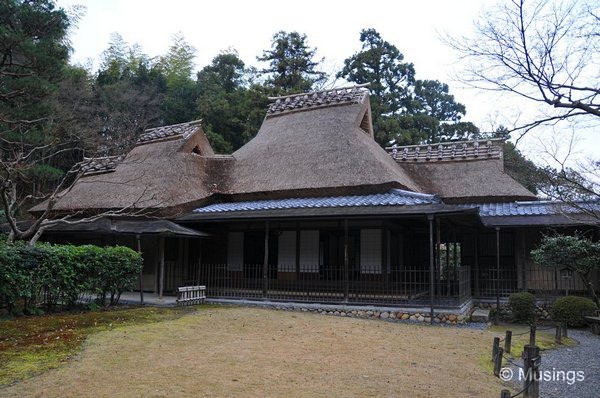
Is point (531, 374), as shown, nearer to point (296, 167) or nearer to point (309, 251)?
point (309, 251)

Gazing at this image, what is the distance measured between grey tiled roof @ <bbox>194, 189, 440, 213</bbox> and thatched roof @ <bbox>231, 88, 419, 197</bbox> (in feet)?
1.26

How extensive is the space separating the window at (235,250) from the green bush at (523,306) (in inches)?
345

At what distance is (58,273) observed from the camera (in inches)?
407

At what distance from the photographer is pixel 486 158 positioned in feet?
61.7

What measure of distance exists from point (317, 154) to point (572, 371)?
11.0 meters

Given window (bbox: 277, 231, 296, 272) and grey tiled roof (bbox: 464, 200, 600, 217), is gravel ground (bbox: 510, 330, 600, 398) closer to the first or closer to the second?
grey tiled roof (bbox: 464, 200, 600, 217)

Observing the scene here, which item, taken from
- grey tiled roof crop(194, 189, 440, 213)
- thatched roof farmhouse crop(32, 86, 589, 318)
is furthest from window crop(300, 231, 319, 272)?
grey tiled roof crop(194, 189, 440, 213)

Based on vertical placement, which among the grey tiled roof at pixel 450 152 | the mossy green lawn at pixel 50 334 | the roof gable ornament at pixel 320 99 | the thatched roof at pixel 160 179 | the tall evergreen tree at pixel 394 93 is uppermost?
the tall evergreen tree at pixel 394 93

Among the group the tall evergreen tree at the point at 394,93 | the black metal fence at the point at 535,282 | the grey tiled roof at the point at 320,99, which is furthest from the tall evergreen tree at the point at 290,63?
the black metal fence at the point at 535,282

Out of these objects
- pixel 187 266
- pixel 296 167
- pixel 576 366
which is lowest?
pixel 576 366

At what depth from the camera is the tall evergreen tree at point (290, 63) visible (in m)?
34.1

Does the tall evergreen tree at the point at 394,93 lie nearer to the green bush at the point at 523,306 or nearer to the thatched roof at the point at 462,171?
the thatched roof at the point at 462,171

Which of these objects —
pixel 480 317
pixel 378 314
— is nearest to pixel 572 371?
pixel 480 317

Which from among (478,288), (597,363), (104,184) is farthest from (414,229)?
(104,184)
